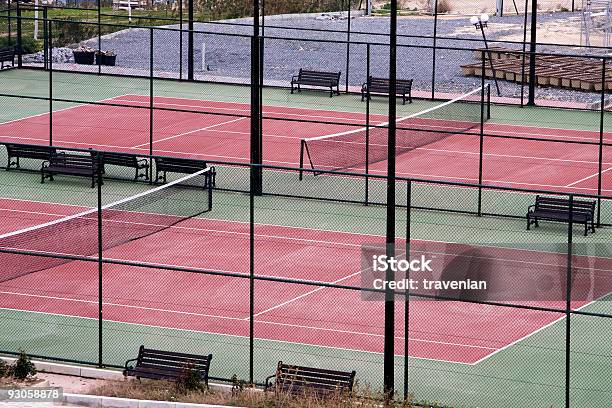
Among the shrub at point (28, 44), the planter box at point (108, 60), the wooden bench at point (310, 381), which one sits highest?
the shrub at point (28, 44)

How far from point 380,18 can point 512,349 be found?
129 ft

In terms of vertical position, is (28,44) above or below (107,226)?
above

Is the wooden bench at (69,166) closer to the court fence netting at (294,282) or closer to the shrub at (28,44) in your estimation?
the court fence netting at (294,282)

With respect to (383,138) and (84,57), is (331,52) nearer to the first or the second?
(84,57)

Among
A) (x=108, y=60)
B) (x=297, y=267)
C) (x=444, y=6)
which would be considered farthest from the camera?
(x=444, y=6)

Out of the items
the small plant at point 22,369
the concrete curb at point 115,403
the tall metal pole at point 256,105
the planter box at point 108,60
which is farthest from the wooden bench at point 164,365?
the planter box at point 108,60

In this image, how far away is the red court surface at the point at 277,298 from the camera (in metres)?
27.2

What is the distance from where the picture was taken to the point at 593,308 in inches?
1123

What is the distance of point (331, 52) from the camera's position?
58.9 m

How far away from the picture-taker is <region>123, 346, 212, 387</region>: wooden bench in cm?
2422

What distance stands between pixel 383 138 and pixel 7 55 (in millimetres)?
16586

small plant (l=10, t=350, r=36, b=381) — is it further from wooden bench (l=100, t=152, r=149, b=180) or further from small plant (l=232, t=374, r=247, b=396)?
wooden bench (l=100, t=152, r=149, b=180)

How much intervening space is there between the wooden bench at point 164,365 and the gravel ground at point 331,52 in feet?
89.9

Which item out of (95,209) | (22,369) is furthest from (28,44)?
(22,369)
